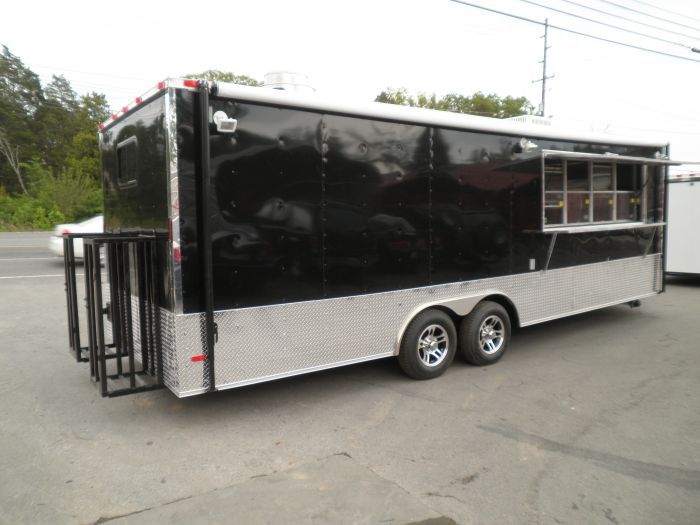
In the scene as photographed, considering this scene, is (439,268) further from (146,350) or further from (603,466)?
(146,350)

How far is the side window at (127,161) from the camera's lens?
15.9ft

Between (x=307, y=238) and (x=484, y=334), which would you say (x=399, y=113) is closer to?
Result: (x=307, y=238)

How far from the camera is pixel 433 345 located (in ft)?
18.8

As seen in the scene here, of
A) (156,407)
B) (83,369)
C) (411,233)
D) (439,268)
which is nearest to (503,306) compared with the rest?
(439,268)

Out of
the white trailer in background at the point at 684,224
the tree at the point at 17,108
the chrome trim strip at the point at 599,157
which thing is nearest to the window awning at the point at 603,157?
the chrome trim strip at the point at 599,157

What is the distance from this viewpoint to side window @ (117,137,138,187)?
4.86 m

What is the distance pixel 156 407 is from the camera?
4891mm

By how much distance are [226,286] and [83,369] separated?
2852 millimetres

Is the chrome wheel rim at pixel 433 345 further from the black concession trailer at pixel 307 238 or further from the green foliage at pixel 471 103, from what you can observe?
the green foliage at pixel 471 103

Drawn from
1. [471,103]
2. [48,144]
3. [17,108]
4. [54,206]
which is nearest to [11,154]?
[48,144]

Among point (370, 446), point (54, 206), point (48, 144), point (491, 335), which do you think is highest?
point (48, 144)

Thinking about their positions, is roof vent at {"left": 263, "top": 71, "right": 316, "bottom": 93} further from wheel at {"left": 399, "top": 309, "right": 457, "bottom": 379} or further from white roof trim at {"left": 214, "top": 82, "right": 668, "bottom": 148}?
wheel at {"left": 399, "top": 309, "right": 457, "bottom": 379}

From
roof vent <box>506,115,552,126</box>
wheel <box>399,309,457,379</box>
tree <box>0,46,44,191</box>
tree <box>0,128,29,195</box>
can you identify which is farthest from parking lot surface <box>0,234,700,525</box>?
tree <box>0,46,44,191</box>

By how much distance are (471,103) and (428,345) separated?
3991 cm
